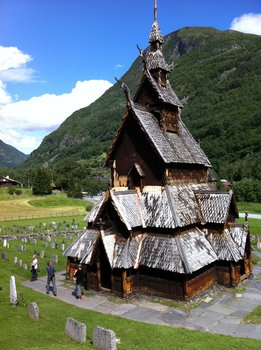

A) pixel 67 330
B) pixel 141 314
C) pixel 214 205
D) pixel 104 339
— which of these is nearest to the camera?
pixel 104 339

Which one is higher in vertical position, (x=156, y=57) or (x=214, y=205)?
(x=156, y=57)

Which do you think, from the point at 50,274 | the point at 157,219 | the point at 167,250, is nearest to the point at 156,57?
the point at 157,219

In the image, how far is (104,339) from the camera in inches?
514

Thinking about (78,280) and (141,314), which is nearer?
(141,314)

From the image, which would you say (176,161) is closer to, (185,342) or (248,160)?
(185,342)

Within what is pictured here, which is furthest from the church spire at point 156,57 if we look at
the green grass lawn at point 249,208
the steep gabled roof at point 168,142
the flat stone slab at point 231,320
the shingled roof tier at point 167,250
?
the green grass lawn at point 249,208

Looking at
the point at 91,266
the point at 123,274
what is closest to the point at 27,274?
the point at 91,266

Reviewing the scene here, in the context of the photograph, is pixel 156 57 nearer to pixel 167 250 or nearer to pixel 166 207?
pixel 166 207

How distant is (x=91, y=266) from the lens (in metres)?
21.8

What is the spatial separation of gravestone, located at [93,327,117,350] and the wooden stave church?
668cm

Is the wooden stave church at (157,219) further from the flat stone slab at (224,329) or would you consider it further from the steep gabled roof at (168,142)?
the flat stone slab at (224,329)

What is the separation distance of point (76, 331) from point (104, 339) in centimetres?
141

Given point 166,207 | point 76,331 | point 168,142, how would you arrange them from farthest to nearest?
point 168,142
point 166,207
point 76,331

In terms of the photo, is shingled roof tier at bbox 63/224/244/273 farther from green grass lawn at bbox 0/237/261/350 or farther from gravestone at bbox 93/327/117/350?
gravestone at bbox 93/327/117/350
